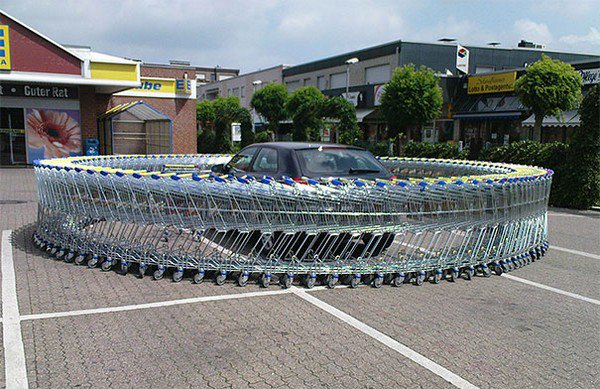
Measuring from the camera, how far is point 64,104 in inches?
914

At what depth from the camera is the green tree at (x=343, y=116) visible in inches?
1136

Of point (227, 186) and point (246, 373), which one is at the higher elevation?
point (227, 186)

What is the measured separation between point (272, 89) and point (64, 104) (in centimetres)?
1930

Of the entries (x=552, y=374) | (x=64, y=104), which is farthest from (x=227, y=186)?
(x=64, y=104)

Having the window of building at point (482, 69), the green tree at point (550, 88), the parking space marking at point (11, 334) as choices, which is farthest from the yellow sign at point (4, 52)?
the window of building at point (482, 69)

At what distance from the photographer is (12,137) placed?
2266cm

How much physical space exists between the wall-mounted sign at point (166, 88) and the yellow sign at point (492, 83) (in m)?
17.3

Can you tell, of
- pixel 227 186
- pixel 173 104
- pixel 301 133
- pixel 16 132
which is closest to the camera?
pixel 227 186

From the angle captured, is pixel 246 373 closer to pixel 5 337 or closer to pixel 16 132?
pixel 5 337

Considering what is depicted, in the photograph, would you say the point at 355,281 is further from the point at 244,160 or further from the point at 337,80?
the point at 337,80

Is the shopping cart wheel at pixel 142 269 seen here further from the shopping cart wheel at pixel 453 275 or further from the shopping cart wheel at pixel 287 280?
the shopping cart wheel at pixel 453 275

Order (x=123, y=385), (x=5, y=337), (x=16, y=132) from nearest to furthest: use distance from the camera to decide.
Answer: (x=123, y=385) < (x=5, y=337) < (x=16, y=132)

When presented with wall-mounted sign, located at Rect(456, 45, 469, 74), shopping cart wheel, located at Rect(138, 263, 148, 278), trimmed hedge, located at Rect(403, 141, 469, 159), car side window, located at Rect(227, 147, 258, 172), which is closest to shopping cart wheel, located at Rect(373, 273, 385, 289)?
shopping cart wheel, located at Rect(138, 263, 148, 278)

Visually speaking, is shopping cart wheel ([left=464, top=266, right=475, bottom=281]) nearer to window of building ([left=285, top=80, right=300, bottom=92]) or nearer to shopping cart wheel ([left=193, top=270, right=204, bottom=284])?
shopping cart wheel ([left=193, top=270, right=204, bottom=284])
